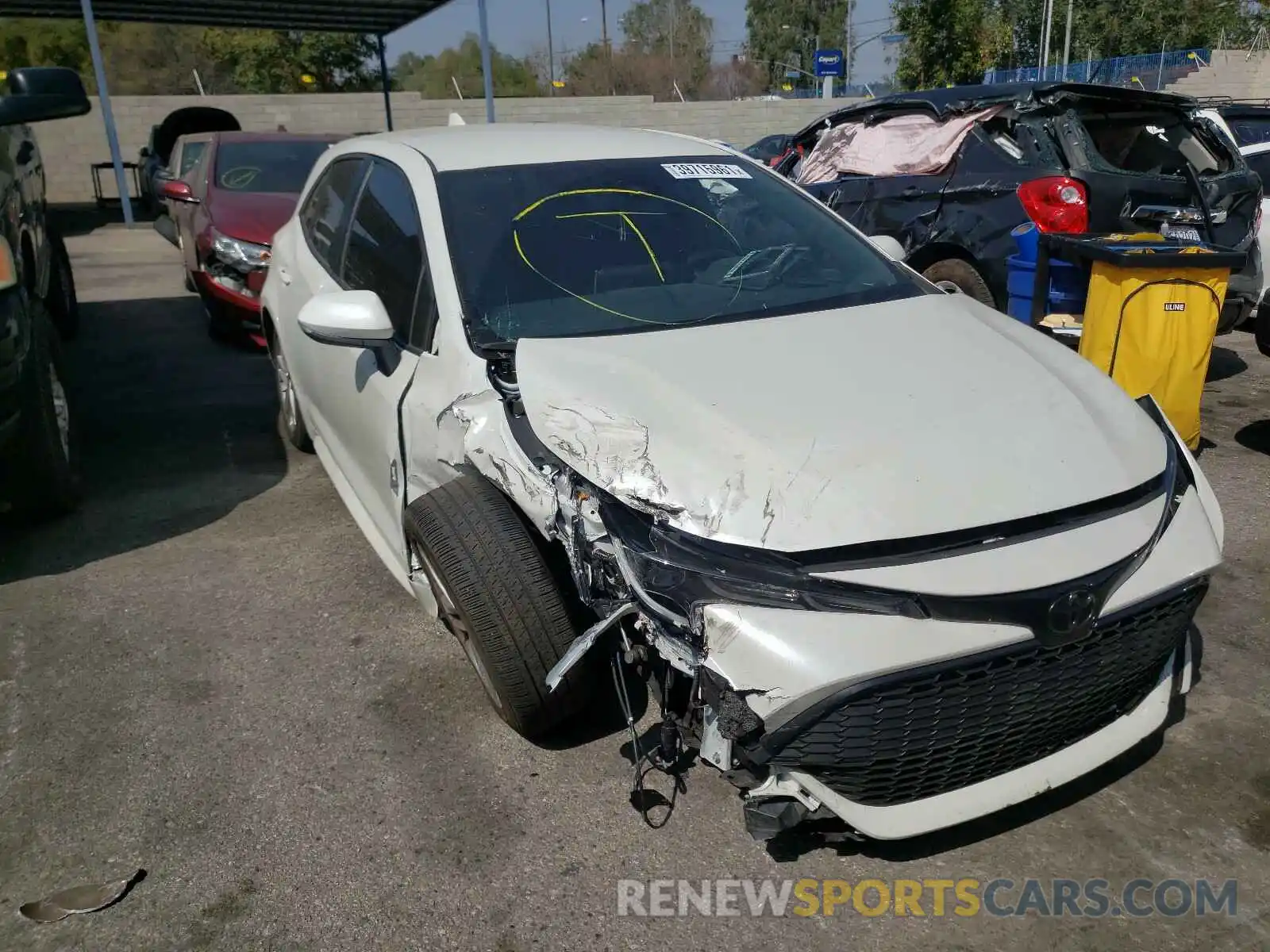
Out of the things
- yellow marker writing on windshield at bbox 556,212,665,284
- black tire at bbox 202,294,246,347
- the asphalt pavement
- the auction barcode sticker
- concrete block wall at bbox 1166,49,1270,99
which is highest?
concrete block wall at bbox 1166,49,1270,99

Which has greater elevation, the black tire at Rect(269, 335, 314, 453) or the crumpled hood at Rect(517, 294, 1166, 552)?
the crumpled hood at Rect(517, 294, 1166, 552)

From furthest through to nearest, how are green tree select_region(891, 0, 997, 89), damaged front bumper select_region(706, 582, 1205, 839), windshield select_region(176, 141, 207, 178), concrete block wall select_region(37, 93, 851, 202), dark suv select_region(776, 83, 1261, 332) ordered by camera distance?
green tree select_region(891, 0, 997, 89)
concrete block wall select_region(37, 93, 851, 202)
windshield select_region(176, 141, 207, 178)
dark suv select_region(776, 83, 1261, 332)
damaged front bumper select_region(706, 582, 1205, 839)

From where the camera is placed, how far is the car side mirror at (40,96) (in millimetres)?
4184

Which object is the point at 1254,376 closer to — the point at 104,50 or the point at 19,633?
the point at 19,633

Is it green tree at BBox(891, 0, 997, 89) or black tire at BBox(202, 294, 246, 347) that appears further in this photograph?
green tree at BBox(891, 0, 997, 89)

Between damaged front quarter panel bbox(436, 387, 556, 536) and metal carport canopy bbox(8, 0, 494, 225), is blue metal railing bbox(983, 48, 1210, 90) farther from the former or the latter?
damaged front quarter panel bbox(436, 387, 556, 536)

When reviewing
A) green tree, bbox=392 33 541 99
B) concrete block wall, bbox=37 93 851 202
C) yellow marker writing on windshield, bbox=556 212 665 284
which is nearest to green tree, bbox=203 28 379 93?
green tree, bbox=392 33 541 99

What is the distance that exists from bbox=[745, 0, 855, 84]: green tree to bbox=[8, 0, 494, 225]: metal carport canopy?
218ft

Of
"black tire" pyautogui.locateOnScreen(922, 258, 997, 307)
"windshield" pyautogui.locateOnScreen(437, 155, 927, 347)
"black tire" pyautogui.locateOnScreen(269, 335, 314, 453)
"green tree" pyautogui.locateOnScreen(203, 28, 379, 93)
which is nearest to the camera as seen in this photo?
"windshield" pyautogui.locateOnScreen(437, 155, 927, 347)

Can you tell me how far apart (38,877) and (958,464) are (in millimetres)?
2370

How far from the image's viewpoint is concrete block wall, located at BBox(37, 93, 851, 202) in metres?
21.1

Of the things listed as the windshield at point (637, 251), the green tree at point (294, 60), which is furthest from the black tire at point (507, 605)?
the green tree at point (294, 60)

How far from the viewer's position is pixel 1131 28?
38094 mm

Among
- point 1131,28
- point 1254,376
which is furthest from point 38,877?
point 1131,28
